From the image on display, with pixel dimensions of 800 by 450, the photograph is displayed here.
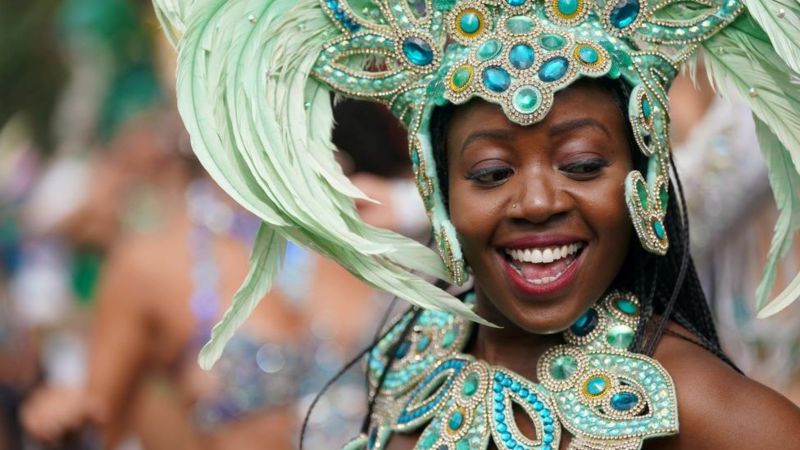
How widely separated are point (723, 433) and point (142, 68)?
6.38 m

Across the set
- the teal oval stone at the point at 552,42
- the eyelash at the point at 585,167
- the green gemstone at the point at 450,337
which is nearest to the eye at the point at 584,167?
the eyelash at the point at 585,167

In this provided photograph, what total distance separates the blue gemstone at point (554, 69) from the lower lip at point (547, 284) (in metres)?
0.34

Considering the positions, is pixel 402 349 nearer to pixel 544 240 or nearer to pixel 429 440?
pixel 429 440

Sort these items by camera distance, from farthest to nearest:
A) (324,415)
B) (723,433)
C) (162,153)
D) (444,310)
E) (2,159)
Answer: (2,159) < (162,153) < (324,415) < (444,310) < (723,433)

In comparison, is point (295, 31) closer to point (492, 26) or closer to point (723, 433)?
point (492, 26)

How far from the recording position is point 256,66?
350 cm

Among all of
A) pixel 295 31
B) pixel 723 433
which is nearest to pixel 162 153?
pixel 295 31

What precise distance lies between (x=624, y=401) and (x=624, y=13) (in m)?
0.76

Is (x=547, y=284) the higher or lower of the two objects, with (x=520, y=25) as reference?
lower

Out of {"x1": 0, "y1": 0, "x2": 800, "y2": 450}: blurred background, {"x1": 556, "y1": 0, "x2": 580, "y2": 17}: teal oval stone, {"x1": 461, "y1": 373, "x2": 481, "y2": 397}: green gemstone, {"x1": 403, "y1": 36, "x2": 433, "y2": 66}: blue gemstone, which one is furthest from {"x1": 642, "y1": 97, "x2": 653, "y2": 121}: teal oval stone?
{"x1": 0, "y1": 0, "x2": 800, "y2": 450}: blurred background

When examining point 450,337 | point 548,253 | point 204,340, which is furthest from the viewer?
point 204,340

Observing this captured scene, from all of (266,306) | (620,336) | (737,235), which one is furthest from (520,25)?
(266,306)

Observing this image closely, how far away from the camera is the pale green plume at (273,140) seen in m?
3.42

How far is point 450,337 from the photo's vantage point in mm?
3709
